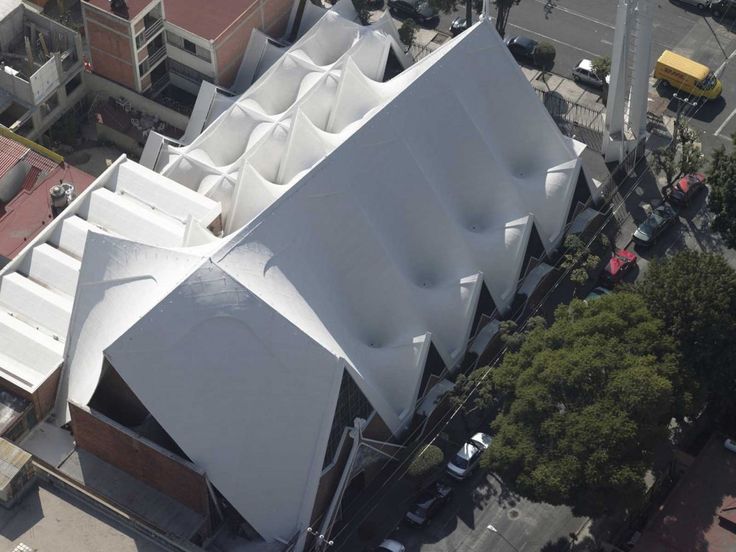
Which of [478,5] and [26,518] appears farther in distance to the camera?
[478,5]

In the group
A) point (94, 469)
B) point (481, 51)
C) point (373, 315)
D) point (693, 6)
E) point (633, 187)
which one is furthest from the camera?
point (693, 6)

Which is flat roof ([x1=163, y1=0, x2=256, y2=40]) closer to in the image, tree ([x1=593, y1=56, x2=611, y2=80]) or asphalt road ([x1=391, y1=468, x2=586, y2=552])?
tree ([x1=593, y1=56, x2=611, y2=80])

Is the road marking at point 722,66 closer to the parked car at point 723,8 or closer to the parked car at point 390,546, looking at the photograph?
the parked car at point 723,8

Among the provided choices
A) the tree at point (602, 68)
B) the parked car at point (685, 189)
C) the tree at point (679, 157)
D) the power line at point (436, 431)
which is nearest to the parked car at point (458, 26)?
the tree at point (602, 68)

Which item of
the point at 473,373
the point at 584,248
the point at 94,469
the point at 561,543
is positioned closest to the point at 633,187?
the point at 584,248

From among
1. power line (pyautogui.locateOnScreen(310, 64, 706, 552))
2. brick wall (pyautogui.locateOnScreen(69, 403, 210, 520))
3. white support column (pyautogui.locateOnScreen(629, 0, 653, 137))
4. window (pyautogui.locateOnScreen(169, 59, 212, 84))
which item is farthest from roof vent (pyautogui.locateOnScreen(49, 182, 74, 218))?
white support column (pyautogui.locateOnScreen(629, 0, 653, 137))

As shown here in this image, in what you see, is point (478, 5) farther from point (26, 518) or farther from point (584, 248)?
point (26, 518)

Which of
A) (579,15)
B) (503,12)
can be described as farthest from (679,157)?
(579,15)

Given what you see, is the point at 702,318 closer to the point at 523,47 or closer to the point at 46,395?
the point at 523,47
